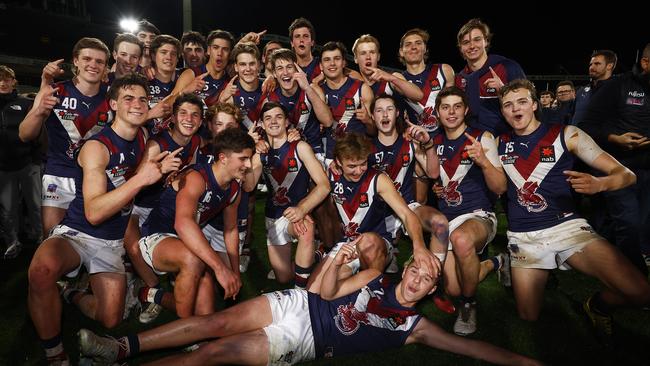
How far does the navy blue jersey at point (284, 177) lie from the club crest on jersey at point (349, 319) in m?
2.26

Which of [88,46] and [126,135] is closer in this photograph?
[126,135]

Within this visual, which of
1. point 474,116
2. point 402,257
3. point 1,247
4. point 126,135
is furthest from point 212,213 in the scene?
point 1,247

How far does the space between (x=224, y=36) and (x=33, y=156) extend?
11.2ft

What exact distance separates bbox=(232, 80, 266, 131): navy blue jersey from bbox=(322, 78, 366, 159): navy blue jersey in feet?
3.32

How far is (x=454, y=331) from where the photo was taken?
3.87m

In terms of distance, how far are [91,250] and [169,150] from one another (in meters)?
1.33

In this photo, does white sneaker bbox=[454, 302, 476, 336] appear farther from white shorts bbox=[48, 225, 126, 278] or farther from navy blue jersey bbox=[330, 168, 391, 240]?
white shorts bbox=[48, 225, 126, 278]

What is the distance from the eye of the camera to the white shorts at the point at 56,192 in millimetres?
4395

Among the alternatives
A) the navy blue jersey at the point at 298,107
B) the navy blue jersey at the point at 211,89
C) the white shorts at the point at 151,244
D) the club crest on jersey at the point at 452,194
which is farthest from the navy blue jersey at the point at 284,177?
the club crest on jersey at the point at 452,194

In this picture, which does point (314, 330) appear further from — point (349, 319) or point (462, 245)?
point (462, 245)

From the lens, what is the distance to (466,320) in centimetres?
392

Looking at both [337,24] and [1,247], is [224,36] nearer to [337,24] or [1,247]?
[1,247]

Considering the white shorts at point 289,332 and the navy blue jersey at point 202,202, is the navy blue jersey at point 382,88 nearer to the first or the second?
the navy blue jersey at point 202,202

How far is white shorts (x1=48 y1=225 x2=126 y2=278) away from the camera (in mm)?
3693
